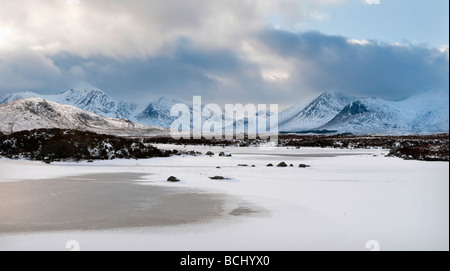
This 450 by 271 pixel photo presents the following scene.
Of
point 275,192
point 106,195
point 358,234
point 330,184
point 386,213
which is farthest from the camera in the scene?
point 330,184

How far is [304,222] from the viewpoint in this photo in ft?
31.3

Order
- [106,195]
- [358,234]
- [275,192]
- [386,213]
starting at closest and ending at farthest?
[358,234] < [386,213] < [106,195] < [275,192]
